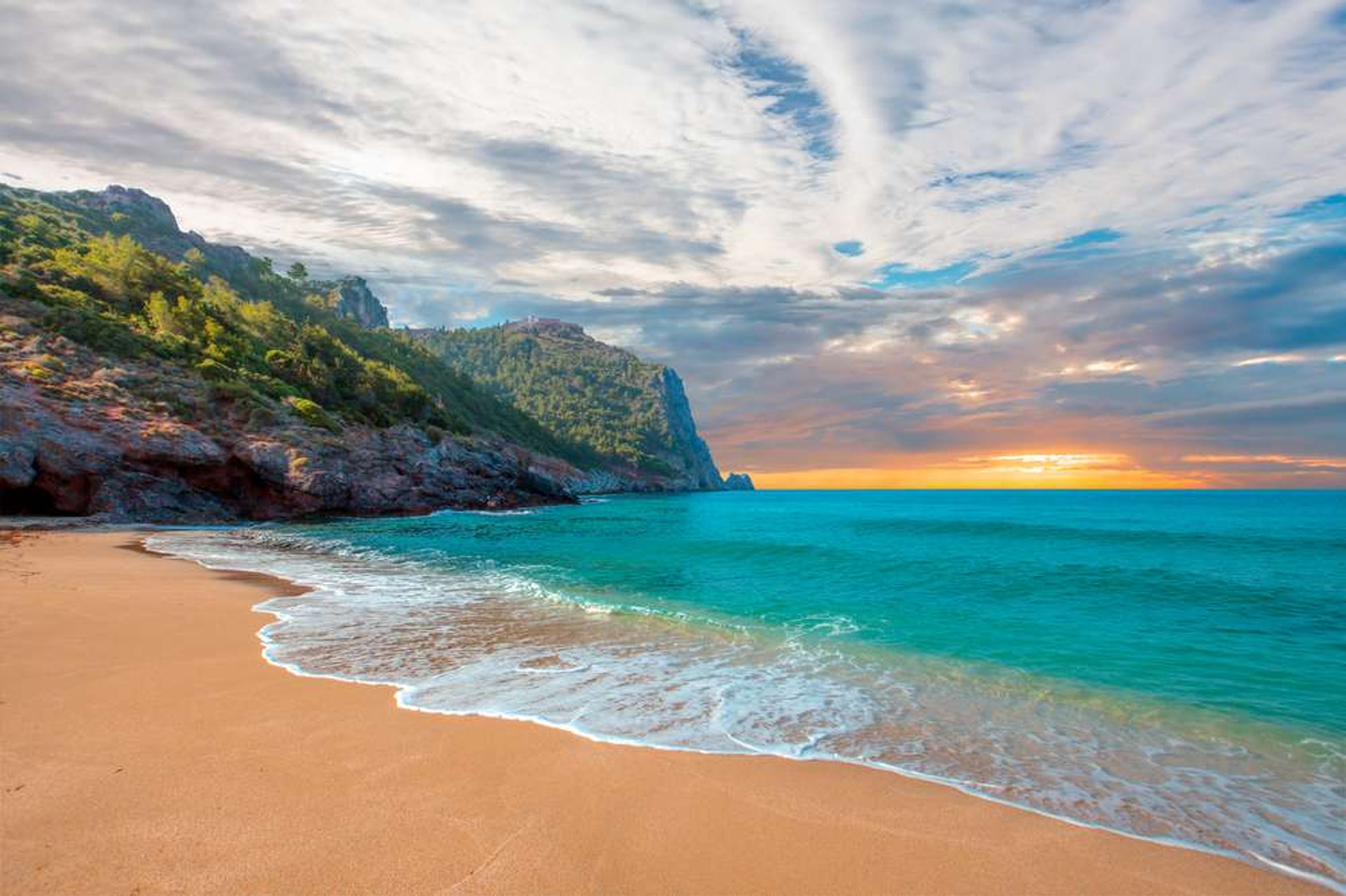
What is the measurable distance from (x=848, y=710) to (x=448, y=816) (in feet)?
18.5

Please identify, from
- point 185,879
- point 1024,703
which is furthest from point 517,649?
point 1024,703

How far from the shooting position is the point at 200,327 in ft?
170

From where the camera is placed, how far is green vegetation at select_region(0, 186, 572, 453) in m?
42.0

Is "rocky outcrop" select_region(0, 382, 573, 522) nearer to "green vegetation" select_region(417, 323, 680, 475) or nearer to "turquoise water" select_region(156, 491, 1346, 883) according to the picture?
"turquoise water" select_region(156, 491, 1346, 883)

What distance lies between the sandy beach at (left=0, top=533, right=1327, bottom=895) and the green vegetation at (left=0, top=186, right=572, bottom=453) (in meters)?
39.2

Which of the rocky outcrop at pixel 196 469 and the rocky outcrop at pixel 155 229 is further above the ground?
the rocky outcrop at pixel 155 229

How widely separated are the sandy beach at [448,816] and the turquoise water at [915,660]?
67 centimetres

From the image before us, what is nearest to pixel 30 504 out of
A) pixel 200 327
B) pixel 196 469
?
pixel 196 469

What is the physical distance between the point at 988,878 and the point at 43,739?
8649 mm

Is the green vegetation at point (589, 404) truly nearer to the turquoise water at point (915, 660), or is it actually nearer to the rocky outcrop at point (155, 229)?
the rocky outcrop at point (155, 229)

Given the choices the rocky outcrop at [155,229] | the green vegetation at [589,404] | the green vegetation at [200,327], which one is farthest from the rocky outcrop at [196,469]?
the green vegetation at [589,404]

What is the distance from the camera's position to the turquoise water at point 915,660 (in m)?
6.74

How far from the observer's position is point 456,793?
543 cm

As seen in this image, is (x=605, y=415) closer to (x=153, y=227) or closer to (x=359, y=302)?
(x=359, y=302)
